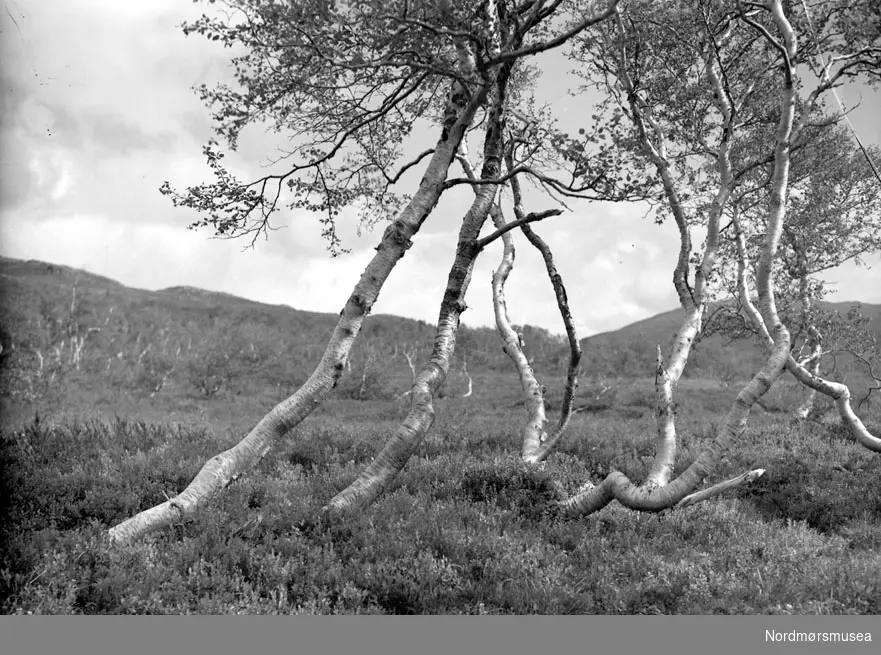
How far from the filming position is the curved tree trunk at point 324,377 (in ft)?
26.0

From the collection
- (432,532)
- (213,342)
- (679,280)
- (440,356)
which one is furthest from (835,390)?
(213,342)

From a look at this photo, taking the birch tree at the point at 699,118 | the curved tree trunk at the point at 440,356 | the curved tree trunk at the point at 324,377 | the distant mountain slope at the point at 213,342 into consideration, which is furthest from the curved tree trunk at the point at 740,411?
the distant mountain slope at the point at 213,342

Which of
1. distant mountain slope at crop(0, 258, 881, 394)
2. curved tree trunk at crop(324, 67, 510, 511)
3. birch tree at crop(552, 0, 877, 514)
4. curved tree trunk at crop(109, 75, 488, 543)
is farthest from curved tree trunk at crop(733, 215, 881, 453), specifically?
distant mountain slope at crop(0, 258, 881, 394)

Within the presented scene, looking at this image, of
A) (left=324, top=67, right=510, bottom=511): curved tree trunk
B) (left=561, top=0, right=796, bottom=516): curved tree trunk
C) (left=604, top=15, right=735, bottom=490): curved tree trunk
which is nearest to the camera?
(left=561, top=0, right=796, bottom=516): curved tree trunk

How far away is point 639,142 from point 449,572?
Result: 36.3 ft

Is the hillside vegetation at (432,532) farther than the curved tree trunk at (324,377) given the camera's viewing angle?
No

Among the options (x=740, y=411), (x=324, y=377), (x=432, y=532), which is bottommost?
(x=432, y=532)

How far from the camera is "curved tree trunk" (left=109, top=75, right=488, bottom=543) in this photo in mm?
7934

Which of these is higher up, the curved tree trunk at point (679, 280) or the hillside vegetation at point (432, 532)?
the curved tree trunk at point (679, 280)

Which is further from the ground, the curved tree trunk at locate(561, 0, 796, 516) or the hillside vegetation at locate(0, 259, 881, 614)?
the curved tree trunk at locate(561, 0, 796, 516)

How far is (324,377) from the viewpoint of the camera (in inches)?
342

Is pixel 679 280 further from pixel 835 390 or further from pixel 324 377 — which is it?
pixel 324 377

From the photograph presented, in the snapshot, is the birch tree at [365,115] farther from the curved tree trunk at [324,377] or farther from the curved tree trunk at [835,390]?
the curved tree trunk at [835,390]

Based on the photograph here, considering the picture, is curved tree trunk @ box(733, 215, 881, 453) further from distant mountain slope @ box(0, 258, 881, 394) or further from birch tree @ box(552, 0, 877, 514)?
distant mountain slope @ box(0, 258, 881, 394)
